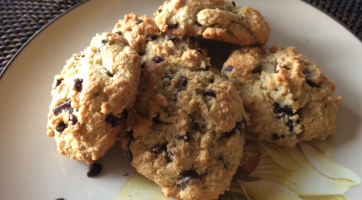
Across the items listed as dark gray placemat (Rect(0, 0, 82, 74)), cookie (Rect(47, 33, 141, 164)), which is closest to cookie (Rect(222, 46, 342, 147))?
cookie (Rect(47, 33, 141, 164))

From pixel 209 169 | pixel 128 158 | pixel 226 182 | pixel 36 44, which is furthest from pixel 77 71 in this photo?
pixel 226 182

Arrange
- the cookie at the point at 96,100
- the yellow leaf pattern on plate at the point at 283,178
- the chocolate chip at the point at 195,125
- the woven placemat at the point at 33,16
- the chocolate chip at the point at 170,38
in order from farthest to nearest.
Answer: the woven placemat at the point at 33,16
the chocolate chip at the point at 170,38
the yellow leaf pattern on plate at the point at 283,178
the chocolate chip at the point at 195,125
the cookie at the point at 96,100

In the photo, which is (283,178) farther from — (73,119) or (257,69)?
(73,119)

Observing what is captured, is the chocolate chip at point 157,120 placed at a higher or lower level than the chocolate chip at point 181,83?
lower

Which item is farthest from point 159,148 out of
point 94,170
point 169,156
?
point 94,170

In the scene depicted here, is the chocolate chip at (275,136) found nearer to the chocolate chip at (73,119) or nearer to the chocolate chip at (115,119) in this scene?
the chocolate chip at (115,119)

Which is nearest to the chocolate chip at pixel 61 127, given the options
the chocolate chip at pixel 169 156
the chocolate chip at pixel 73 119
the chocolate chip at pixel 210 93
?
the chocolate chip at pixel 73 119

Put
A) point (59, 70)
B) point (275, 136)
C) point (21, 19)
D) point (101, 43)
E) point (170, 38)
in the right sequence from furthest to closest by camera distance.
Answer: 1. point (21, 19)
2. point (59, 70)
3. point (170, 38)
4. point (275, 136)
5. point (101, 43)
